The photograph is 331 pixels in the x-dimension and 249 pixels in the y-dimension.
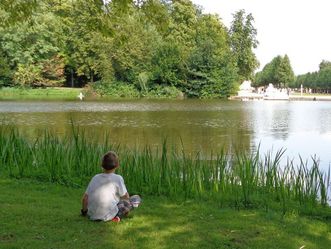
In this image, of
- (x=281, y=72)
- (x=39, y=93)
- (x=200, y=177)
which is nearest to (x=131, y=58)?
(x=39, y=93)

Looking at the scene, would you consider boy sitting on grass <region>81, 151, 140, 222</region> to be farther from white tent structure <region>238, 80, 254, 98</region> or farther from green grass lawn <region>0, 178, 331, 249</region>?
white tent structure <region>238, 80, 254, 98</region>

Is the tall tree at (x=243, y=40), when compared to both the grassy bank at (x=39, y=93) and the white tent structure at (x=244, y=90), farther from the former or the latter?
the grassy bank at (x=39, y=93)

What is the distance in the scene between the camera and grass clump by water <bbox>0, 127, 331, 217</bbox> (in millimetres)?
6246

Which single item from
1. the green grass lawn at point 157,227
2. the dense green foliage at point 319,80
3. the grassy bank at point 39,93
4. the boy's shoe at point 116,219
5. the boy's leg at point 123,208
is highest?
the dense green foliage at point 319,80

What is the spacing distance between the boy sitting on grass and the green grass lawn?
104 mm

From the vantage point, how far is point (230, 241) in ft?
14.3

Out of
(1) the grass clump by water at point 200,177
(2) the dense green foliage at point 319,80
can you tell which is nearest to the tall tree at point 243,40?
(2) the dense green foliage at point 319,80

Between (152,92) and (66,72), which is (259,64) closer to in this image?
(152,92)

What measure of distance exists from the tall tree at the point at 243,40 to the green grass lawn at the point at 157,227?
5951 centimetres

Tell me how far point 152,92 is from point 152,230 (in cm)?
5074

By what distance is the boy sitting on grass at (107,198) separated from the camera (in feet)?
16.0

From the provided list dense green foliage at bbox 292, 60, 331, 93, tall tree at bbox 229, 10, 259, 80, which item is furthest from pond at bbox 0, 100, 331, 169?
dense green foliage at bbox 292, 60, 331, 93

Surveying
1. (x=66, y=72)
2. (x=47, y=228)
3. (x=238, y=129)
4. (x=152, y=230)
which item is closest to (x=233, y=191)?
(x=152, y=230)

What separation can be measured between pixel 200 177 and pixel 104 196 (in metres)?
2.19
